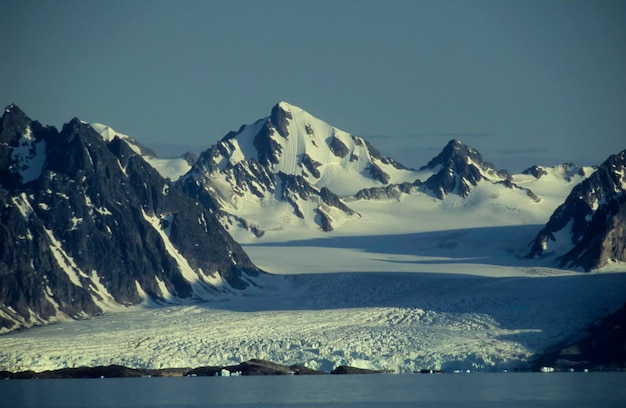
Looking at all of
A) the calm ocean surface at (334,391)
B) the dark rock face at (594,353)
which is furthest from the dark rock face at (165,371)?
the dark rock face at (594,353)

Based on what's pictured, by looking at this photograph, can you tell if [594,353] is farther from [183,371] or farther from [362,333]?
[183,371]

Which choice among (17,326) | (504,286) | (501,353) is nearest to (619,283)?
(504,286)

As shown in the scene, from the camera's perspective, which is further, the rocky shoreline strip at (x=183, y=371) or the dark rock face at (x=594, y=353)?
the dark rock face at (x=594, y=353)

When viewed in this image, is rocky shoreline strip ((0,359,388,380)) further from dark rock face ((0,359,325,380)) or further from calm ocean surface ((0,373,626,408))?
calm ocean surface ((0,373,626,408))

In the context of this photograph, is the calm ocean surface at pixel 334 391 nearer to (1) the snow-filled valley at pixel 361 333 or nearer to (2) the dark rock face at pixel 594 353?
(1) the snow-filled valley at pixel 361 333

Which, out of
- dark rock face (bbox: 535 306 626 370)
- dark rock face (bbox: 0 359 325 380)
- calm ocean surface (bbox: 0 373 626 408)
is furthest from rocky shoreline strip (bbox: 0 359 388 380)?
dark rock face (bbox: 535 306 626 370)

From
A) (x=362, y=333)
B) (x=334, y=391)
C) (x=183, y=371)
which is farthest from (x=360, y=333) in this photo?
(x=334, y=391)

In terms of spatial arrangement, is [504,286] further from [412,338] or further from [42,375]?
[42,375]

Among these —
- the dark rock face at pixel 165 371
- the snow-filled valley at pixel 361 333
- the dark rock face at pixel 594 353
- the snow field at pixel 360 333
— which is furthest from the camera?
the snow field at pixel 360 333
